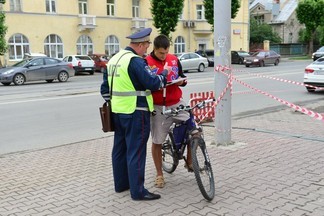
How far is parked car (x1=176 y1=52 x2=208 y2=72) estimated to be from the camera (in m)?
29.8

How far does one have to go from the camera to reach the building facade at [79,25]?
1243 inches

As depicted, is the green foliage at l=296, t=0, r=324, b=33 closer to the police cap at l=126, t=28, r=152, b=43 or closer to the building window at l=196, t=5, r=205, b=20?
the building window at l=196, t=5, r=205, b=20

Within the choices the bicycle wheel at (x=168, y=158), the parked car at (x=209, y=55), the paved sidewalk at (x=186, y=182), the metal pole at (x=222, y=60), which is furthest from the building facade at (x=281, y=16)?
the bicycle wheel at (x=168, y=158)

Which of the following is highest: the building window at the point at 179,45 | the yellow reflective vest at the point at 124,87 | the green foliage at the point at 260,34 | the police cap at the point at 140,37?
the green foliage at the point at 260,34

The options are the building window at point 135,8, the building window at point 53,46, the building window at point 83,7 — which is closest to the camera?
the building window at point 53,46

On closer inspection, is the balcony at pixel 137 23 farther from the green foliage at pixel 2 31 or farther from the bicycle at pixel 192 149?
the bicycle at pixel 192 149

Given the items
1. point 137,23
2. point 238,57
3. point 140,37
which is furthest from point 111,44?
point 140,37

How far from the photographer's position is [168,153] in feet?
17.1

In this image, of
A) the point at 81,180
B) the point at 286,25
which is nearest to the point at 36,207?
the point at 81,180

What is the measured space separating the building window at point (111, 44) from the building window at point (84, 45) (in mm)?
1724

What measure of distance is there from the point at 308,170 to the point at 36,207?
3.45 m

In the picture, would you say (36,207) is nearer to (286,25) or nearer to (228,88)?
(228,88)

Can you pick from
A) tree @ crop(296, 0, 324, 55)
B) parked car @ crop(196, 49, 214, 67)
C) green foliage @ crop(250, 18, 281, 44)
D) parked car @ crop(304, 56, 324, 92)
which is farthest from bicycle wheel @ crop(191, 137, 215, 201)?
green foliage @ crop(250, 18, 281, 44)

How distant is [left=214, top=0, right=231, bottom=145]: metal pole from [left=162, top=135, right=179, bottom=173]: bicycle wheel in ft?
5.05
